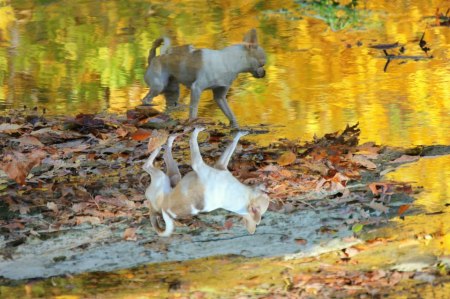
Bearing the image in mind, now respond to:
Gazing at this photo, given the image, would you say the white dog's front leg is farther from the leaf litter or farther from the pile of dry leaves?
the pile of dry leaves

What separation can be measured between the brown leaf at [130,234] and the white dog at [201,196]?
0.15 m

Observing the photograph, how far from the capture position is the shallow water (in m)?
7.67

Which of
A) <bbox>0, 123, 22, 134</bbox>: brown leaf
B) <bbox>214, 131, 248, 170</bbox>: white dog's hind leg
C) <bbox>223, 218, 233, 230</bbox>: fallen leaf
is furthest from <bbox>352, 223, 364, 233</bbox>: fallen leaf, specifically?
<bbox>0, 123, 22, 134</bbox>: brown leaf

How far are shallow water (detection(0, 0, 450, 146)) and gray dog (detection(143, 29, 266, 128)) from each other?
0.29m

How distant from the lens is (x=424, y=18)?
10.9 metres

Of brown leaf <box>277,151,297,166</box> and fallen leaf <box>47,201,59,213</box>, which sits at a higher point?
fallen leaf <box>47,201,59,213</box>

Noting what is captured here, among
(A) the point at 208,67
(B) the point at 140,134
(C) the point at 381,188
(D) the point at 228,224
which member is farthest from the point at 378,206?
(B) the point at 140,134

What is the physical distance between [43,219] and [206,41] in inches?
180

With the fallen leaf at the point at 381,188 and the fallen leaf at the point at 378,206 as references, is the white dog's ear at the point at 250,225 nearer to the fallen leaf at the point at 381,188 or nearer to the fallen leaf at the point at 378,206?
the fallen leaf at the point at 378,206

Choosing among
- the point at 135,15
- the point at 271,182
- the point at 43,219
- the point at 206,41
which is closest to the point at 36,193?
the point at 43,219

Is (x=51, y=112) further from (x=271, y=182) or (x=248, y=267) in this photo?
(x=248, y=267)

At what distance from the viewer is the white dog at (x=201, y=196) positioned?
5453 mm

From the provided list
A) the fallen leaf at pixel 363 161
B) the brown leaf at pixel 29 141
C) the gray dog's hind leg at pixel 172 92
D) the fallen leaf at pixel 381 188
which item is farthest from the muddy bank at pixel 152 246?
the gray dog's hind leg at pixel 172 92

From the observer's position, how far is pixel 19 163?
641cm
